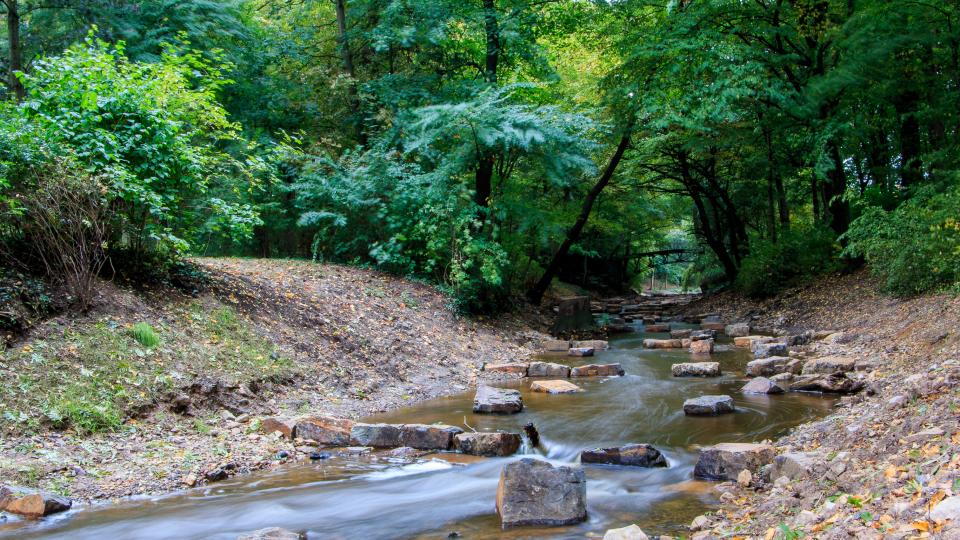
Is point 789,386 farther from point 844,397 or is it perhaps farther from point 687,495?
point 687,495

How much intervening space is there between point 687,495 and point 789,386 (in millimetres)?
4226

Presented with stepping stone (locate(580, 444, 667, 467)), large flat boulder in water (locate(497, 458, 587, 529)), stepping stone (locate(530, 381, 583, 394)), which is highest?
large flat boulder in water (locate(497, 458, 587, 529))

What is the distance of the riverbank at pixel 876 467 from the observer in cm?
306

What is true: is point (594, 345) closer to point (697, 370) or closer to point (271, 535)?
point (697, 370)

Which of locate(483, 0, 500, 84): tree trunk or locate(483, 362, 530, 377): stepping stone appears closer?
locate(483, 362, 530, 377): stepping stone

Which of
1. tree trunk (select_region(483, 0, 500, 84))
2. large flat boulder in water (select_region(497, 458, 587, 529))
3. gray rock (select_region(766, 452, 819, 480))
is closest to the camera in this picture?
gray rock (select_region(766, 452, 819, 480))

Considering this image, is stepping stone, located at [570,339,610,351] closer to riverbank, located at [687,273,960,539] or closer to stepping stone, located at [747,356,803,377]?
stepping stone, located at [747,356,803,377]

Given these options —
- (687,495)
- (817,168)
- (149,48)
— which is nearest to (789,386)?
(687,495)

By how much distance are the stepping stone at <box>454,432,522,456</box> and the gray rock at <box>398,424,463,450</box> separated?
101 millimetres

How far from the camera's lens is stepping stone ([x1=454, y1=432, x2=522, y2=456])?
6301 mm

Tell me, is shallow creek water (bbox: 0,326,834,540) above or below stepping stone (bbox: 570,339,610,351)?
above

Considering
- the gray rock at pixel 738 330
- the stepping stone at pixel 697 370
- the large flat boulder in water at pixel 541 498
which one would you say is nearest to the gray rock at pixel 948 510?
the large flat boulder in water at pixel 541 498

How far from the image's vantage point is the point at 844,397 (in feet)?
24.3

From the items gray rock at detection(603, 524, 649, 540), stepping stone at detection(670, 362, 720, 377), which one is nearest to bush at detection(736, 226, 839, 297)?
stepping stone at detection(670, 362, 720, 377)
